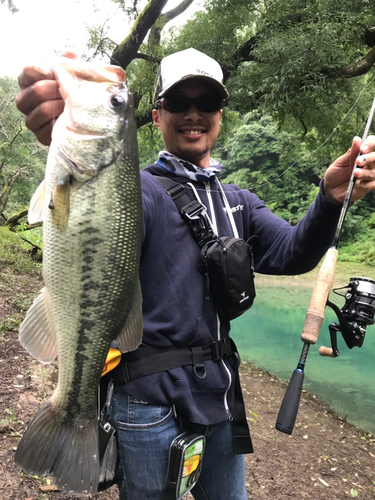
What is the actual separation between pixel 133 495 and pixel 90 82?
1637 millimetres

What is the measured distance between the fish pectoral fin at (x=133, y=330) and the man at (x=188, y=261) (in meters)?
0.18

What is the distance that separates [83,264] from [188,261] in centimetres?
52

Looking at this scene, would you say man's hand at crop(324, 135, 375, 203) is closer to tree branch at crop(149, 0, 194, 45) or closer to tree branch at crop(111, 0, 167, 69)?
tree branch at crop(111, 0, 167, 69)

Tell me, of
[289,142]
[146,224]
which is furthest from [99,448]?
[289,142]

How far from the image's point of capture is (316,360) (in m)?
8.72

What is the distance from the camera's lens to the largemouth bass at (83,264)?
1374 millimetres

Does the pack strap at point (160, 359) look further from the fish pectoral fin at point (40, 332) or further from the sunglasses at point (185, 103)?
the sunglasses at point (185, 103)

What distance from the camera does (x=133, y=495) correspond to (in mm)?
1615

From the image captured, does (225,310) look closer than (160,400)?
No

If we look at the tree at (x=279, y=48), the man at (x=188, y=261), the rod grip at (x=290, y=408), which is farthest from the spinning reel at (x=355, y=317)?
the tree at (x=279, y=48)

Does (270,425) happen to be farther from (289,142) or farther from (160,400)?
(289,142)

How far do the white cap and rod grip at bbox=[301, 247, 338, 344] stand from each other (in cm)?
111

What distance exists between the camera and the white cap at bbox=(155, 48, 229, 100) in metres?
1.92

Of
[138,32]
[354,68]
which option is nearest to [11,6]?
[138,32]
